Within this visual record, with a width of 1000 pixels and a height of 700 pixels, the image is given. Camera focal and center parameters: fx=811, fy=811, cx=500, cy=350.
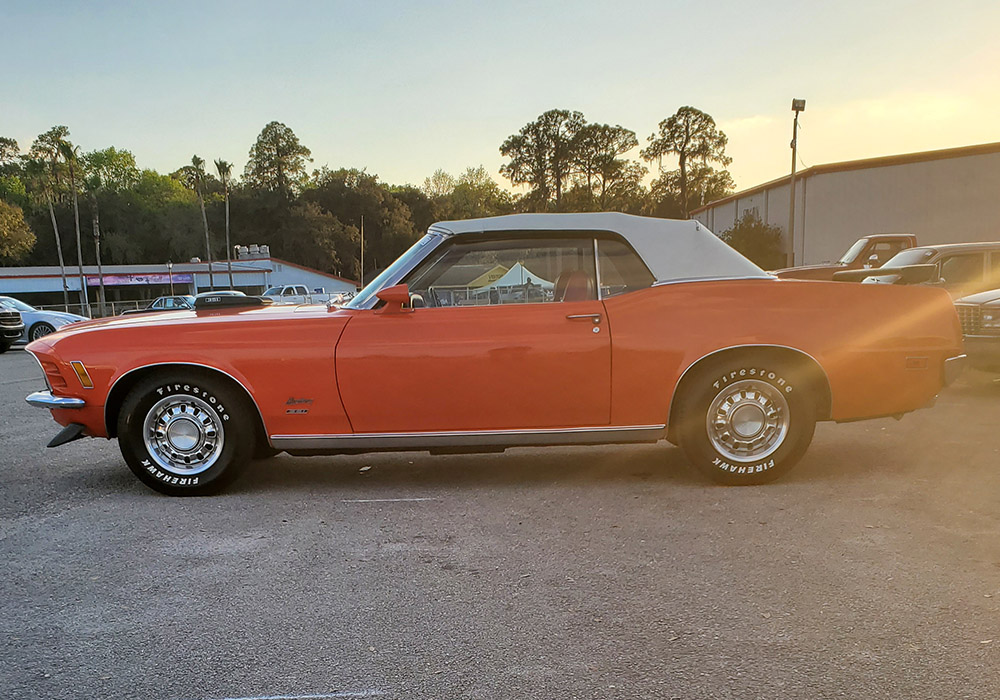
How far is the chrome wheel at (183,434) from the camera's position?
4.89 m

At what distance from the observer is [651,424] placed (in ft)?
15.9

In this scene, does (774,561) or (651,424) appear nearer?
(774,561)

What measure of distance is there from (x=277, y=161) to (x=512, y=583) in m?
95.7

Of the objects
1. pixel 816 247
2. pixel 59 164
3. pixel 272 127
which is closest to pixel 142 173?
pixel 272 127

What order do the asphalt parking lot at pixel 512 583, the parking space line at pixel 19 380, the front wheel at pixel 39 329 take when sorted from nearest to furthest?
the asphalt parking lot at pixel 512 583
the parking space line at pixel 19 380
the front wheel at pixel 39 329

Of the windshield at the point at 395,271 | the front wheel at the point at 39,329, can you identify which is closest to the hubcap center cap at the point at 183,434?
the windshield at the point at 395,271

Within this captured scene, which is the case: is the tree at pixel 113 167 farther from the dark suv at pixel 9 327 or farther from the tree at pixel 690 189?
the dark suv at pixel 9 327

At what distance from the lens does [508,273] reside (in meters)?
5.00

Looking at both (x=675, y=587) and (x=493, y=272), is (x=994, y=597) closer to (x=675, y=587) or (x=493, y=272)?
(x=675, y=587)

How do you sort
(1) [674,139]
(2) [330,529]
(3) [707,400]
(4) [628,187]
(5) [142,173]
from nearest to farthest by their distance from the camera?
1. (2) [330,529]
2. (3) [707,400]
3. (1) [674,139]
4. (4) [628,187]
5. (5) [142,173]

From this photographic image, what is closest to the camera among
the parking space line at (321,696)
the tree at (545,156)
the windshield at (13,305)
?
the parking space line at (321,696)

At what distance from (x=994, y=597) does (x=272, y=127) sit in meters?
99.5

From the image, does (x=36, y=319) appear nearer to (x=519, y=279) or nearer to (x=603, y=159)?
(x=519, y=279)

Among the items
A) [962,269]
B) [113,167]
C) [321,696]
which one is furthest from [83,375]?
[113,167]
